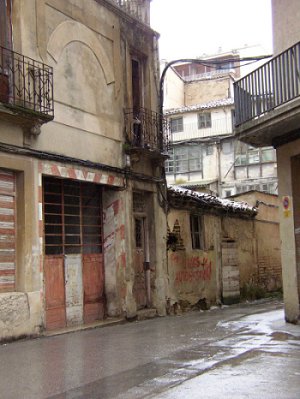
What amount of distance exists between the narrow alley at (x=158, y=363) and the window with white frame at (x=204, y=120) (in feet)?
94.4

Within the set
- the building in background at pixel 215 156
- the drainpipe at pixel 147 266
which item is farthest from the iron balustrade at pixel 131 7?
the building in background at pixel 215 156

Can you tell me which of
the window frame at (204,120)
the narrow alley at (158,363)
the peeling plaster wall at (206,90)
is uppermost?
the peeling plaster wall at (206,90)

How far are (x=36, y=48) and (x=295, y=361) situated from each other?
7.59 m

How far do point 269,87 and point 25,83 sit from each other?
5.04 m

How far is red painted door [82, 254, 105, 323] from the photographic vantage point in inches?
508

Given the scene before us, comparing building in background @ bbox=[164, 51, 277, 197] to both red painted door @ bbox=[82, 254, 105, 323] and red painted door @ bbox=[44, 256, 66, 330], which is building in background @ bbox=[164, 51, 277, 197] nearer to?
red painted door @ bbox=[82, 254, 105, 323]

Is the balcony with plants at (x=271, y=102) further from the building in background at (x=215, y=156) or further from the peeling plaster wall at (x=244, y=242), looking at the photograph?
the building in background at (x=215, y=156)

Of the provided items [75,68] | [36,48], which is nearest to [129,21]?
→ [75,68]

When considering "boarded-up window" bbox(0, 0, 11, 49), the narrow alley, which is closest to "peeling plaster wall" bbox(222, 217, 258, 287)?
the narrow alley

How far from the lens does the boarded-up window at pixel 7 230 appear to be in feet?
33.8

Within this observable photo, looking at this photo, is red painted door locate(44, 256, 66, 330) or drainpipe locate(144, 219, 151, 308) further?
drainpipe locate(144, 219, 151, 308)

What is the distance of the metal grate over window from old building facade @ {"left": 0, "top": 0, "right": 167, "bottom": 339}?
3 centimetres

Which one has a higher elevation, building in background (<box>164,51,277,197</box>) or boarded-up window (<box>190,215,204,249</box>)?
building in background (<box>164,51,277,197</box>)

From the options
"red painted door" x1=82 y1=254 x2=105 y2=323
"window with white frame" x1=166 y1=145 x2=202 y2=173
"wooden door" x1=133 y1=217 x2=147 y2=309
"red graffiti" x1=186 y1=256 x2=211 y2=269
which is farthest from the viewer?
"window with white frame" x1=166 y1=145 x2=202 y2=173
